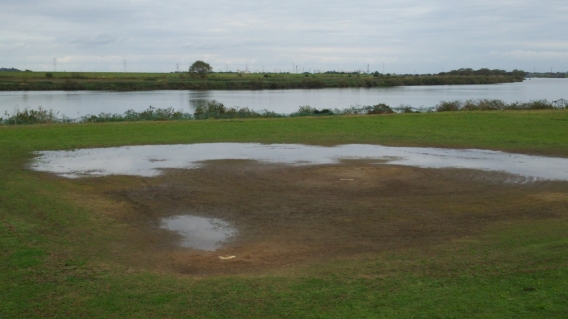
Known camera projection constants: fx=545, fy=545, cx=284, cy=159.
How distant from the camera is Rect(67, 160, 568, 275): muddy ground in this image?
6.97 m

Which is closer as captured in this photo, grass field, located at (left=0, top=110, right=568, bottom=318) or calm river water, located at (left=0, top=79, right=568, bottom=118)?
grass field, located at (left=0, top=110, right=568, bottom=318)

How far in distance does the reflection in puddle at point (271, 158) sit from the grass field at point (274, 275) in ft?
6.06

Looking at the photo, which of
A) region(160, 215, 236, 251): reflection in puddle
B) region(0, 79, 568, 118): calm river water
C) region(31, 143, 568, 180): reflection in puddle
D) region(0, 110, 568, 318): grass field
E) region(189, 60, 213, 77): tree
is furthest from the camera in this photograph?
region(189, 60, 213, 77): tree

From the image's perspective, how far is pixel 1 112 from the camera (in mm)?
31719

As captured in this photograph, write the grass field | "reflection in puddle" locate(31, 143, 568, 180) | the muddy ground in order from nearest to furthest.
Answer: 1. the grass field
2. the muddy ground
3. "reflection in puddle" locate(31, 143, 568, 180)

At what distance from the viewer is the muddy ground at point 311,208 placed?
6969 millimetres

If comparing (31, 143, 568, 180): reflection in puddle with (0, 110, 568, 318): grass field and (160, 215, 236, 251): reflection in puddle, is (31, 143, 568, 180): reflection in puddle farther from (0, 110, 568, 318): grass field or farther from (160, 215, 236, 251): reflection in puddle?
(160, 215, 236, 251): reflection in puddle

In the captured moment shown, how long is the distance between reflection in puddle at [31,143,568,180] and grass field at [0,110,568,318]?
1.85 meters

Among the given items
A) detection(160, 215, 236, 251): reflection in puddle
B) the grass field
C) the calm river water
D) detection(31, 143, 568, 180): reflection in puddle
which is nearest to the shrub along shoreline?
the calm river water

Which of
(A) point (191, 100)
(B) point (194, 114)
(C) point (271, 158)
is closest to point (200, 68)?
(A) point (191, 100)

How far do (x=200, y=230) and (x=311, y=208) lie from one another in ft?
6.81

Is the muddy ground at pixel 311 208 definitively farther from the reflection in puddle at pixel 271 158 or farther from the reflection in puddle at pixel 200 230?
the reflection in puddle at pixel 271 158

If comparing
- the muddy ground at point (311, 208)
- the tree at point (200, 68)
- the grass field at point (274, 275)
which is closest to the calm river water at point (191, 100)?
the muddy ground at point (311, 208)

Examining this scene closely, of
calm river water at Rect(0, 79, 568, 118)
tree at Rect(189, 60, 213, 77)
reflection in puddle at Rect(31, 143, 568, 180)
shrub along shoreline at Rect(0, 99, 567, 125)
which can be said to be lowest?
reflection in puddle at Rect(31, 143, 568, 180)
